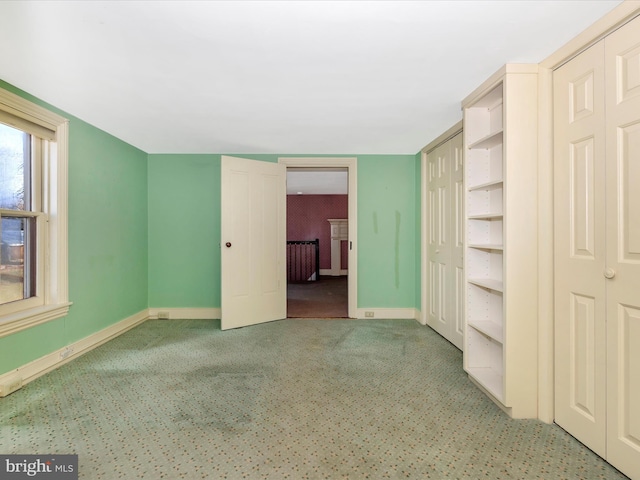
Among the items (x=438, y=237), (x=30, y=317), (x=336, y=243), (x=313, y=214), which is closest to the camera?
(x=30, y=317)

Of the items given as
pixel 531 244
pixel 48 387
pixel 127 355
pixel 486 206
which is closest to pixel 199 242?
pixel 127 355

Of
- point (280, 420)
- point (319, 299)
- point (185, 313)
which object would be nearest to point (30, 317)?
point (185, 313)

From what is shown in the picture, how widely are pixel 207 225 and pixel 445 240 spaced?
2947mm

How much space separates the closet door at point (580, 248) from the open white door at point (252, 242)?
9.97ft

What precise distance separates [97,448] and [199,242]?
2874mm

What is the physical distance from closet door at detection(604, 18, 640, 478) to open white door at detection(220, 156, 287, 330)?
331cm

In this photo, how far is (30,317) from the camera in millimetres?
2508

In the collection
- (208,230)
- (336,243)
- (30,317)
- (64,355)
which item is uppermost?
(208,230)

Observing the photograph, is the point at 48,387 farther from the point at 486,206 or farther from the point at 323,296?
the point at 323,296

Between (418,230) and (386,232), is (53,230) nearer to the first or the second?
(386,232)

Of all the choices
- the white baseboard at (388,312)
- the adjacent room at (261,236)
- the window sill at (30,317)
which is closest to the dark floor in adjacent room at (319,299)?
the white baseboard at (388,312)

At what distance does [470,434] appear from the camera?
1879mm

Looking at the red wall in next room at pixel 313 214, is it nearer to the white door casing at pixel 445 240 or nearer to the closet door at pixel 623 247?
the white door casing at pixel 445 240

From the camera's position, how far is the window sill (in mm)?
2328
